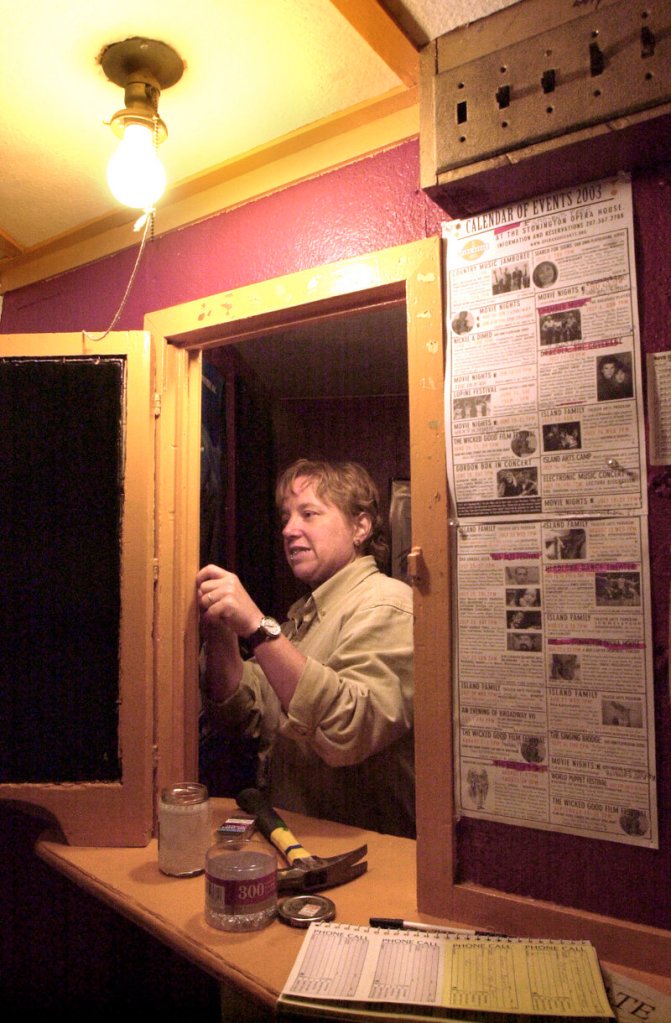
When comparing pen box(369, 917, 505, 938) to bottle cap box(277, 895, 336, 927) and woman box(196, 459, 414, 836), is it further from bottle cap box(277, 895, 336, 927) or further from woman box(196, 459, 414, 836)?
woman box(196, 459, 414, 836)

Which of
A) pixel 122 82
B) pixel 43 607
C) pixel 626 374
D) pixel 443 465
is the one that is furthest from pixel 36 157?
pixel 626 374

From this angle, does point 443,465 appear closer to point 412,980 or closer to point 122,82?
point 412,980

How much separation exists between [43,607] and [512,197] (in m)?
1.15

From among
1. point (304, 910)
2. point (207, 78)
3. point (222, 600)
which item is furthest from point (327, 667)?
point (207, 78)

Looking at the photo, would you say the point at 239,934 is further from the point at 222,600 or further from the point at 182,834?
the point at 222,600

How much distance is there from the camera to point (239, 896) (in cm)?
101

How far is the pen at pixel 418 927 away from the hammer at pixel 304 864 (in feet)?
0.47

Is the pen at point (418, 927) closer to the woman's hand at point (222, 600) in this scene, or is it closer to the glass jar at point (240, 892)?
the glass jar at point (240, 892)

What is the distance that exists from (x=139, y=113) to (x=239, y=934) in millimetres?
1353

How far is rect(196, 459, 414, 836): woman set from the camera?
4.68 ft

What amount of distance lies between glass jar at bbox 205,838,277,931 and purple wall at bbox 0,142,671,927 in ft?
1.00

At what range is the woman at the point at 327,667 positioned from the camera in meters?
1.43

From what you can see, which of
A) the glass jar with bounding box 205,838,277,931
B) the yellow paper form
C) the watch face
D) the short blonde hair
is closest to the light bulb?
the watch face

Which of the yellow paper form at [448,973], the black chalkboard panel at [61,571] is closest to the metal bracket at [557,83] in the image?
the black chalkboard panel at [61,571]
